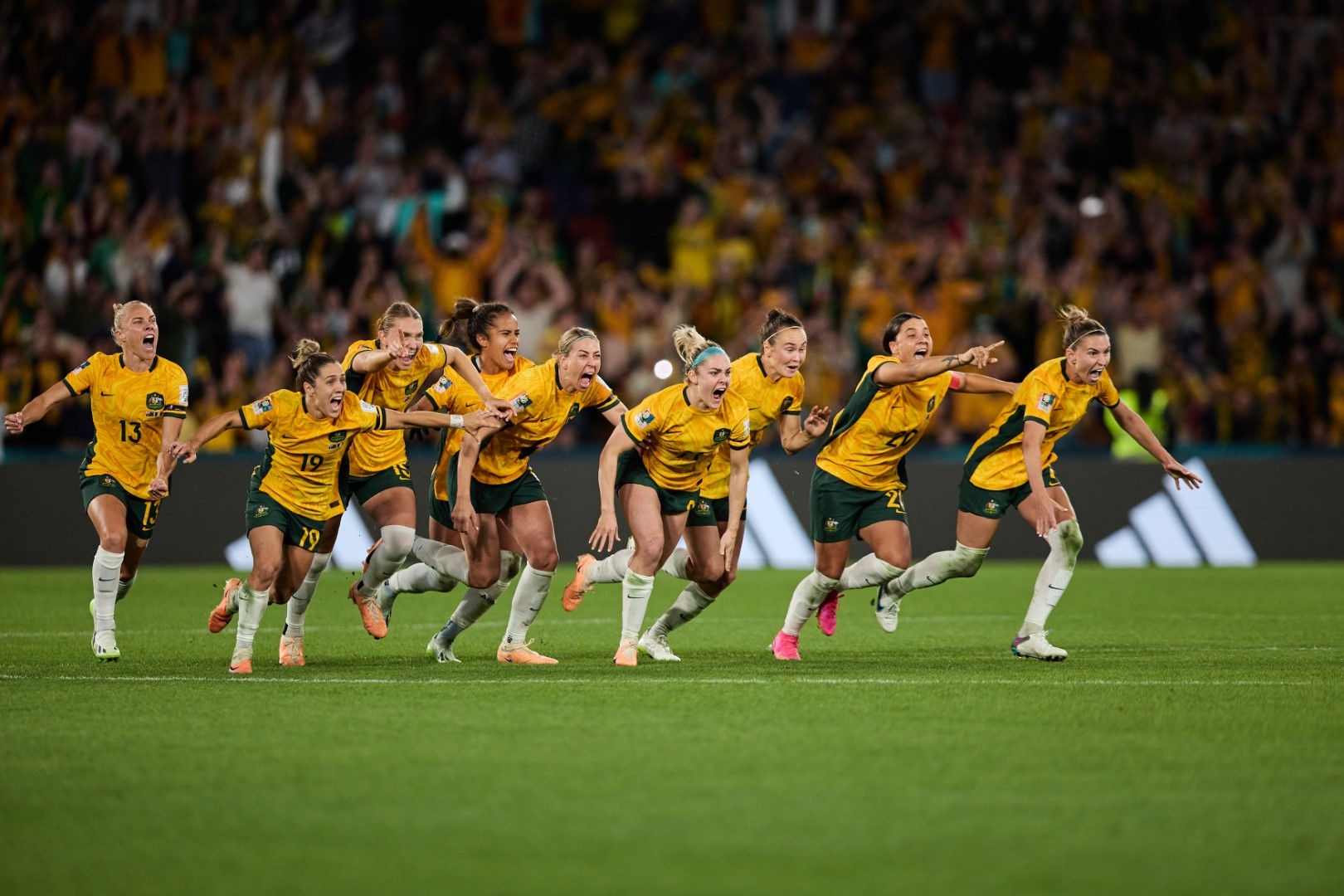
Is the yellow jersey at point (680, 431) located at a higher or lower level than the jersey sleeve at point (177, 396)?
lower

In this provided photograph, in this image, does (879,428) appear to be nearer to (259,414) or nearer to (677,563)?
(677,563)

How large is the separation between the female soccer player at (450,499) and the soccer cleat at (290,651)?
2.42 feet

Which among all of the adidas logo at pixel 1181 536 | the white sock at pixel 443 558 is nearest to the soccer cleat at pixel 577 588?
the white sock at pixel 443 558

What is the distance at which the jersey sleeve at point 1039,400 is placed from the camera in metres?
9.83

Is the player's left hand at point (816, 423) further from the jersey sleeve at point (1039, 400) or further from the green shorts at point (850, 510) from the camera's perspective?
the jersey sleeve at point (1039, 400)

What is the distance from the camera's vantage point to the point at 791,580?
16.2m

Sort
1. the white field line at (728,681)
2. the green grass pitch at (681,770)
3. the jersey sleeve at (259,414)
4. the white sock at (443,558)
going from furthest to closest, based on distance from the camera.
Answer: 1. the white sock at (443,558)
2. the jersey sleeve at (259,414)
3. the white field line at (728,681)
4. the green grass pitch at (681,770)

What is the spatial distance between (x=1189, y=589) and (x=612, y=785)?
34.6 feet

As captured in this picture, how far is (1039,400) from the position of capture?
9.86 meters

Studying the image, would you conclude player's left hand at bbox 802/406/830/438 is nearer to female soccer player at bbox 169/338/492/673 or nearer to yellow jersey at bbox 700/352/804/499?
yellow jersey at bbox 700/352/804/499

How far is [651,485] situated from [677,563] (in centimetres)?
64

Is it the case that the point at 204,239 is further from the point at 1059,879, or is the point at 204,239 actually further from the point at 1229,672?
the point at 1059,879

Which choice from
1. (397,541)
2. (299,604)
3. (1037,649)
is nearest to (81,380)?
(299,604)

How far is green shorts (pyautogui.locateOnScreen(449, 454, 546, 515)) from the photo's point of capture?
10.0m
